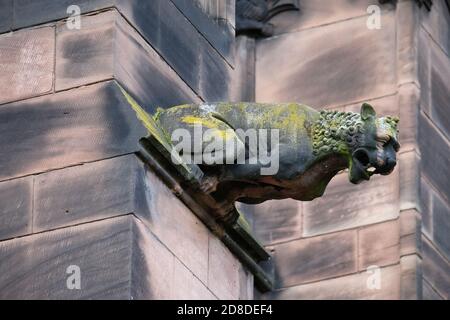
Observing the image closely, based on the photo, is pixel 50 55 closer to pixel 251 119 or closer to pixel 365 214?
pixel 251 119

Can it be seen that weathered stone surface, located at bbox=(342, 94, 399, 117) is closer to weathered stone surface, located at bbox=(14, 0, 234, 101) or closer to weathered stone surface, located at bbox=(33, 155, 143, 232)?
weathered stone surface, located at bbox=(14, 0, 234, 101)

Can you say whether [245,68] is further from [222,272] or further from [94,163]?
[94,163]

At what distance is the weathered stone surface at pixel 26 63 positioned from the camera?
19016mm

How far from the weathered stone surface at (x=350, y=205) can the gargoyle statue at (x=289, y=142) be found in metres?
→ 3.69

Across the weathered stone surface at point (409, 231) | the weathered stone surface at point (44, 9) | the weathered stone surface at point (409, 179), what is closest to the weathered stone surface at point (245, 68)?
the weathered stone surface at point (409, 179)

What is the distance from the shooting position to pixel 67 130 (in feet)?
61.6

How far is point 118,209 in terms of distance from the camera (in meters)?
18.4

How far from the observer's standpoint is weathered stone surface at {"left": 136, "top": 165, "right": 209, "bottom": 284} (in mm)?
18578

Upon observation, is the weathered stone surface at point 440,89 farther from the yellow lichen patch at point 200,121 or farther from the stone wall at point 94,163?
the yellow lichen patch at point 200,121

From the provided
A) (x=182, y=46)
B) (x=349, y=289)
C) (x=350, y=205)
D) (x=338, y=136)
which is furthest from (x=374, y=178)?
(x=338, y=136)

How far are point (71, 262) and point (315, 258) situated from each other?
15.3 feet

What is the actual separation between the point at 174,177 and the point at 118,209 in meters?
0.62

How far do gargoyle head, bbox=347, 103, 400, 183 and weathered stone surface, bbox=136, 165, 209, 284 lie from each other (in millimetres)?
1002
